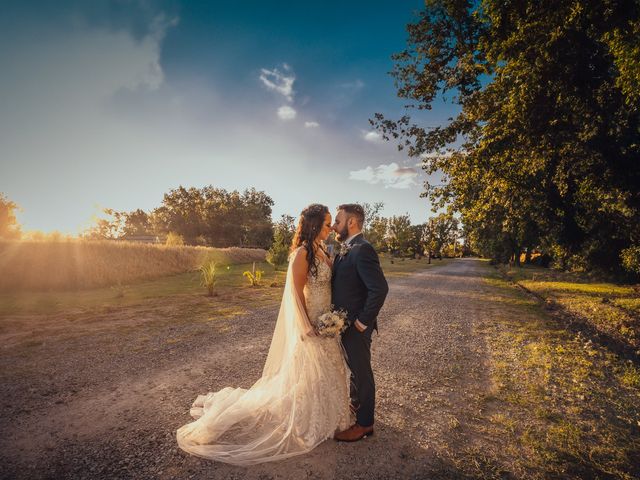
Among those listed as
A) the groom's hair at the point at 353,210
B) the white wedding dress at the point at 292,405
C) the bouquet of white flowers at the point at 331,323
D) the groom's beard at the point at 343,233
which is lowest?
the white wedding dress at the point at 292,405

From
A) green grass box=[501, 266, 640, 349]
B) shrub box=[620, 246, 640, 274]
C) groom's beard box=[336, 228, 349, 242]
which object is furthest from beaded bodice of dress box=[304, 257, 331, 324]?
shrub box=[620, 246, 640, 274]

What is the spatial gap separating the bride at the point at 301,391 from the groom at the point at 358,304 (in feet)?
0.50

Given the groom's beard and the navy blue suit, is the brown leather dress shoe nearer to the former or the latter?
the navy blue suit

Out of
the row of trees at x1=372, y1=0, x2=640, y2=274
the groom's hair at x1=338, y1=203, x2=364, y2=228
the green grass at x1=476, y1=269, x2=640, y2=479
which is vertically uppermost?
the row of trees at x1=372, y1=0, x2=640, y2=274

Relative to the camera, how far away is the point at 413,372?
19.1 ft

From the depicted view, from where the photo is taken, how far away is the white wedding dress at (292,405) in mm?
3465

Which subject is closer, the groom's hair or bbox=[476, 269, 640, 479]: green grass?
bbox=[476, 269, 640, 479]: green grass

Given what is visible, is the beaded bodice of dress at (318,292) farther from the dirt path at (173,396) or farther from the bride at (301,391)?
the dirt path at (173,396)

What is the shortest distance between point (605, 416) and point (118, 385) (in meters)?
7.64

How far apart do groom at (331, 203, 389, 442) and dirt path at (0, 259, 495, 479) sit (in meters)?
A: 0.38

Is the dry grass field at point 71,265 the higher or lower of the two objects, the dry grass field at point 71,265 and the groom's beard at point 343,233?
the lower

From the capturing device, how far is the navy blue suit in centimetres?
357

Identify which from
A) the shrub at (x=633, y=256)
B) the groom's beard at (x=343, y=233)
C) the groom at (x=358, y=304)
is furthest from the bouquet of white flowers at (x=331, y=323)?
the shrub at (x=633, y=256)

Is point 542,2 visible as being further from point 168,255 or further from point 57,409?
point 168,255
